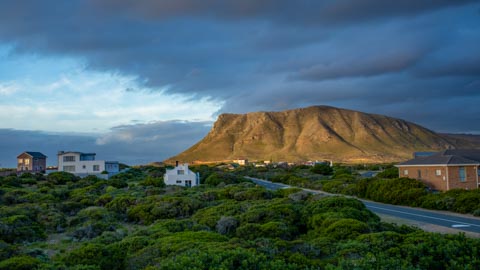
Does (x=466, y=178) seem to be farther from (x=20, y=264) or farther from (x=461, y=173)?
(x=20, y=264)

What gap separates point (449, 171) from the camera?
3422cm

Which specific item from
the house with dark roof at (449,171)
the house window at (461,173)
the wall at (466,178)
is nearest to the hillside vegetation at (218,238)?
the house with dark roof at (449,171)

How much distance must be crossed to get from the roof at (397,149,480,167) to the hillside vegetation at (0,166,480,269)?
45.8 ft

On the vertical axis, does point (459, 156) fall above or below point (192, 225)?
above

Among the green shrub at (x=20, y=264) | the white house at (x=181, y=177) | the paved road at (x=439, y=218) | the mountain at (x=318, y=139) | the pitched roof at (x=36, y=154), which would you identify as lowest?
the paved road at (x=439, y=218)

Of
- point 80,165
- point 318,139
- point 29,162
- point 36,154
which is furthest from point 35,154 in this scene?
point 318,139

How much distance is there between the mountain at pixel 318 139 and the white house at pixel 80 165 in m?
93.0

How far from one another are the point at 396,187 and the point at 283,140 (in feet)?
467

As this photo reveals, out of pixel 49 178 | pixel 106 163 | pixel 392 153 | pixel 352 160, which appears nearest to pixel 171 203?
pixel 49 178

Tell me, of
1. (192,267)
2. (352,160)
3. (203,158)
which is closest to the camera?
(192,267)

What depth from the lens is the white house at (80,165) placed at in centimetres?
6631

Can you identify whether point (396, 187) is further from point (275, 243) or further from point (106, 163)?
A: point (106, 163)

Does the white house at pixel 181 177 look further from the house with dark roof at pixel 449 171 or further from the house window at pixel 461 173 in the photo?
the house window at pixel 461 173

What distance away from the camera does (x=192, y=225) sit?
60.8 ft
